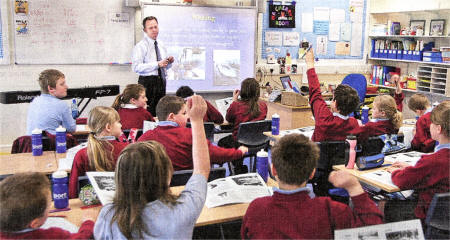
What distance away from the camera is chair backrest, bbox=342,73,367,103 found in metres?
6.44

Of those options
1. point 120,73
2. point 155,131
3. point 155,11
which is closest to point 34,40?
point 120,73

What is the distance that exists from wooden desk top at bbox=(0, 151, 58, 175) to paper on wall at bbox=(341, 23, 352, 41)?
5391 millimetres

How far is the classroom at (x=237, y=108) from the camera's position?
1602 mm

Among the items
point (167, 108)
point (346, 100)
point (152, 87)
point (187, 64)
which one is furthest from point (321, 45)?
point (167, 108)

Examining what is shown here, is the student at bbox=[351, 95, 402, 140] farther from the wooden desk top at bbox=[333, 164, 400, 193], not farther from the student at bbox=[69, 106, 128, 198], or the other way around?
the student at bbox=[69, 106, 128, 198]

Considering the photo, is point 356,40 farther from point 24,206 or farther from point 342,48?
point 24,206

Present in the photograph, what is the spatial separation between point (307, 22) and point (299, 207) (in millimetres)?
5713

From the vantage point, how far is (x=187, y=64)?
19.7ft

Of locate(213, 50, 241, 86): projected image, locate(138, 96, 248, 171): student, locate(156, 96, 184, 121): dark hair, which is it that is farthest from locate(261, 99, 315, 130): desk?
locate(156, 96, 184, 121): dark hair

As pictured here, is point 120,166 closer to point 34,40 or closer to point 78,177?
point 78,177

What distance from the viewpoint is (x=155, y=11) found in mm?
5668

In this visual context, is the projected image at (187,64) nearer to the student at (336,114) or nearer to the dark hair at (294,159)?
the student at (336,114)

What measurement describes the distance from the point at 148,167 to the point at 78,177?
1.00 meters

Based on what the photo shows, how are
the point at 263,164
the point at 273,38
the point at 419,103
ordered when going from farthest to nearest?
the point at 273,38 → the point at 419,103 → the point at 263,164
